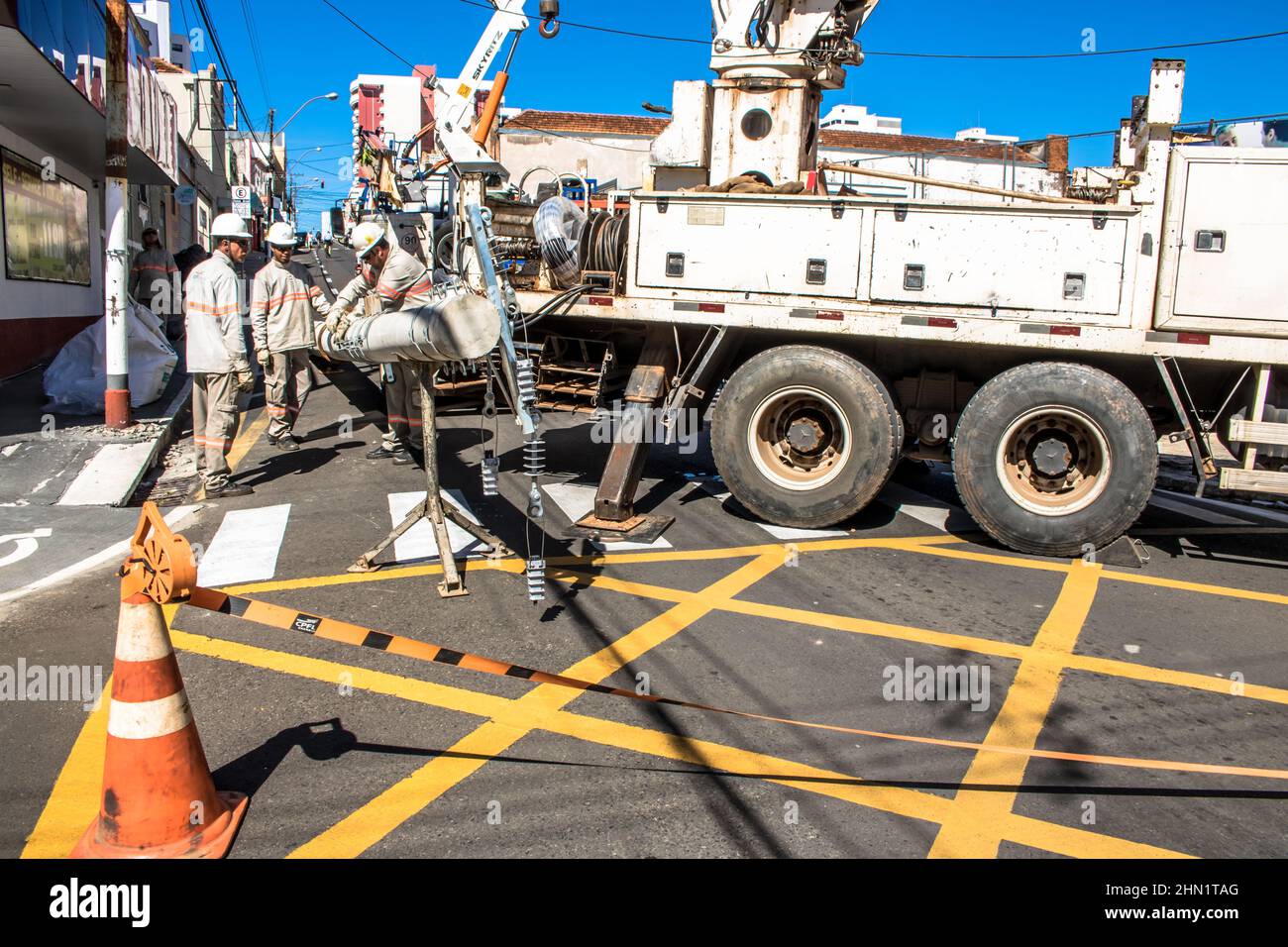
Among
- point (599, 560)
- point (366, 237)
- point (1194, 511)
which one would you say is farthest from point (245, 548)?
point (1194, 511)

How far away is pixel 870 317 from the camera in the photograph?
6.66m

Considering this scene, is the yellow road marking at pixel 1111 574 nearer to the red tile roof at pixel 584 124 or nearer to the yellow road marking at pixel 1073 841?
the yellow road marking at pixel 1073 841

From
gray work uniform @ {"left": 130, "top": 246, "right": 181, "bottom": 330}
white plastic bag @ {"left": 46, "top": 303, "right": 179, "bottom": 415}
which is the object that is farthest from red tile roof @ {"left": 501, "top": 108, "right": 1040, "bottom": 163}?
white plastic bag @ {"left": 46, "top": 303, "right": 179, "bottom": 415}

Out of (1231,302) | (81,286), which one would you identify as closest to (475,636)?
(1231,302)

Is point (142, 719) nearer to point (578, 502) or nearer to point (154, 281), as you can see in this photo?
point (578, 502)

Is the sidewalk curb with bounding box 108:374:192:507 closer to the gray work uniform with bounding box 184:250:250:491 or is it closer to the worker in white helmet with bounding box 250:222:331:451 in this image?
the gray work uniform with bounding box 184:250:250:491

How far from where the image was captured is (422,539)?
6.61m

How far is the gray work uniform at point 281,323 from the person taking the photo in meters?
9.05

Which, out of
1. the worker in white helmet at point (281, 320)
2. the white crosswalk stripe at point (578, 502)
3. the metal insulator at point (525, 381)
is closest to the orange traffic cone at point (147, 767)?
the metal insulator at point (525, 381)

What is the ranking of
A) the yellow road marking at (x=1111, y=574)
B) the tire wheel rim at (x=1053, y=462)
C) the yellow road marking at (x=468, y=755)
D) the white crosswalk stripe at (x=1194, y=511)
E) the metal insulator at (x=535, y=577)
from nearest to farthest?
the yellow road marking at (x=468, y=755), the metal insulator at (x=535, y=577), the yellow road marking at (x=1111, y=574), the tire wheel rim at (x=1053, y=462), the white crosswalk stripe at (x=1194, y=511)

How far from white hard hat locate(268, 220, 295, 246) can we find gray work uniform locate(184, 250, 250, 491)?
1.08 metres

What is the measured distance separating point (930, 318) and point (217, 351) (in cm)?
541

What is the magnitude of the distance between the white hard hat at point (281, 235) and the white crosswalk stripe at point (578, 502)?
11.2 ft
